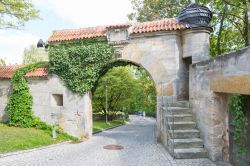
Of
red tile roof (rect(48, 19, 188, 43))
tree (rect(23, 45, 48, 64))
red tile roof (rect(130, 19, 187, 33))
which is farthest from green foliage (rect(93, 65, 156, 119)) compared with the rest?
tree (rect(23, 45, 48, 64))

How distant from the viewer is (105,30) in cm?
1333

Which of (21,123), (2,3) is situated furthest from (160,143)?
(2,3)

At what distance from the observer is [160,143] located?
39.3ft

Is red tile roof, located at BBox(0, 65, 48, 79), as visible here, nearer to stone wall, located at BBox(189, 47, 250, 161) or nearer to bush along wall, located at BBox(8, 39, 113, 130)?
bush along wall, located at BBox(8, 39, 113, 130)

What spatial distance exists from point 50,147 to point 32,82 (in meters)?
4.78

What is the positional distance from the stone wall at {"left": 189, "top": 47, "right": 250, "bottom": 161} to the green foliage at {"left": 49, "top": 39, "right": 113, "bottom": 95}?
16.6ft

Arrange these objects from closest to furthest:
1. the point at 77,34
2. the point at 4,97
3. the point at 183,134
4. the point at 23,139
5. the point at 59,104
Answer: the point at 183,134, the point at 23,139, the point at 77,34, the point at 59,104, the point at 4,97

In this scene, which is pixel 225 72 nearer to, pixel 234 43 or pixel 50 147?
pixel 50 147

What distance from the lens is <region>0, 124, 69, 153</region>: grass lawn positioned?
33.2 ft

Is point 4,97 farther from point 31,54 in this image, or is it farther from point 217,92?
point 31,54

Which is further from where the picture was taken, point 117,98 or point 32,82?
point 117,98

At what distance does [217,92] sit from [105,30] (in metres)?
7.17

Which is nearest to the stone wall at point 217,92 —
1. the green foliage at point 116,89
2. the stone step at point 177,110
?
the stone step at point 177,110

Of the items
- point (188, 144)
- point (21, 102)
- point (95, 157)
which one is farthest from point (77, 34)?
point (188, 144)
